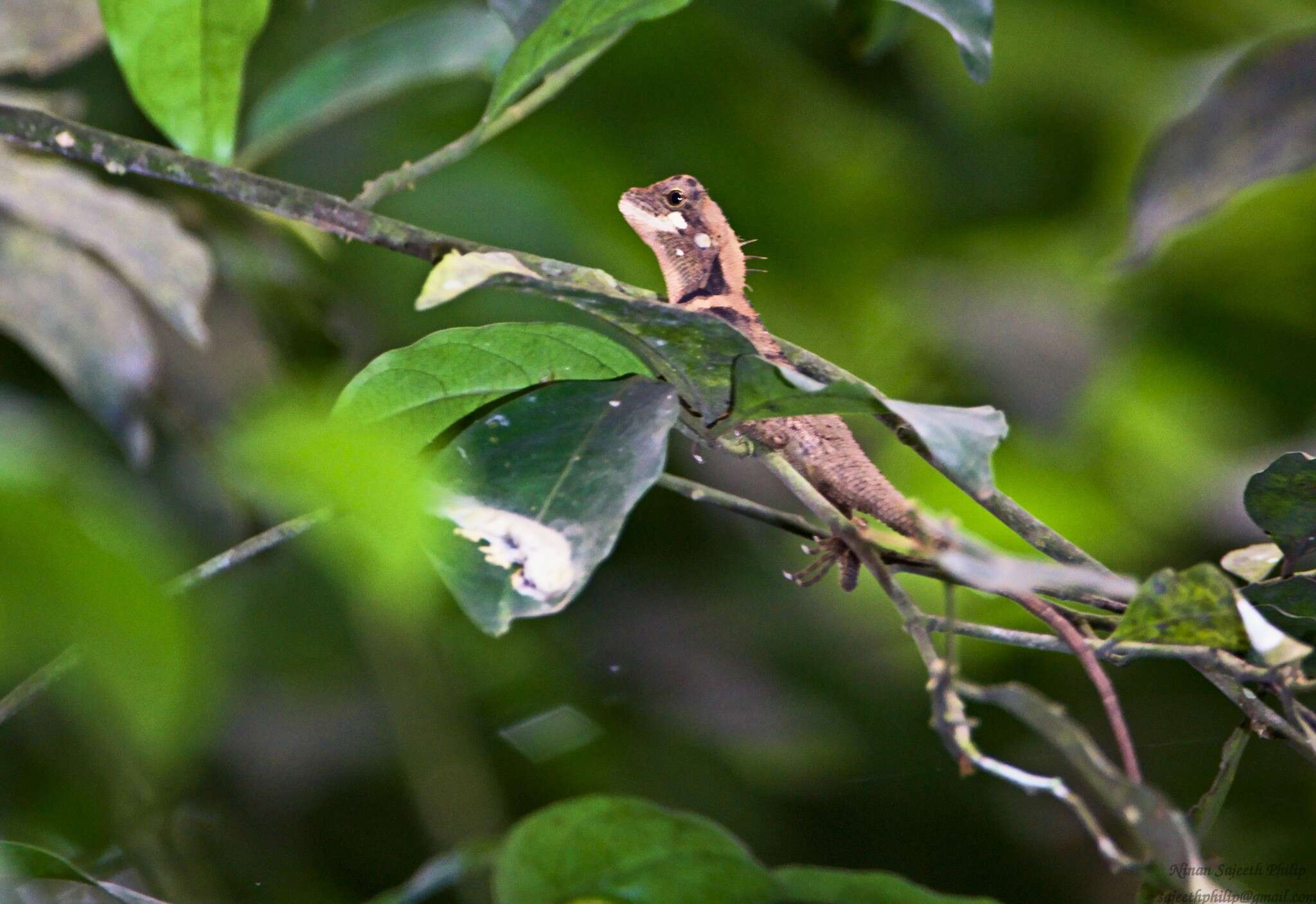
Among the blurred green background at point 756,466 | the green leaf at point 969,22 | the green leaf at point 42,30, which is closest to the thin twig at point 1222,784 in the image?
the blurred green background at point 756,466

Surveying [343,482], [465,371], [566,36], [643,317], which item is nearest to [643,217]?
[566,36]

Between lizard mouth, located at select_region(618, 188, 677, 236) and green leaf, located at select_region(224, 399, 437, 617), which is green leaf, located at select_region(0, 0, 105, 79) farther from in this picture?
green leaf, located at select_region(224, 399, 437, 617)

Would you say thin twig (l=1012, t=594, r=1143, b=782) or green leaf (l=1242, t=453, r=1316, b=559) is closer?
thin twig (l=1012, t=594, r=1143, b=782)

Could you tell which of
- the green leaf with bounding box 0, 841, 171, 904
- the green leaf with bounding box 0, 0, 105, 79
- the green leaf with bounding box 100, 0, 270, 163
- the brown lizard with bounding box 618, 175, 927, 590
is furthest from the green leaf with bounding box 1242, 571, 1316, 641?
the green leaf with bounding box 0, 0, 105, 79

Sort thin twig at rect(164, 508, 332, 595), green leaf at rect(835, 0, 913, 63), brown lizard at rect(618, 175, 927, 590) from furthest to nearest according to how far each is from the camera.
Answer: green leaf at rect(835, 0, 913, 63), brown lizard at rect(618, 175, 927, 590), thin twig at rect(164, 508, 332, 595)

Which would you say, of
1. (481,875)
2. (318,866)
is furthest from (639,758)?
(481,875)

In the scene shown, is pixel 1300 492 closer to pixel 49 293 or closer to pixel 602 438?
pixel 602 438
